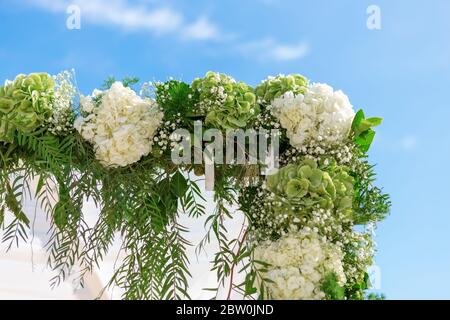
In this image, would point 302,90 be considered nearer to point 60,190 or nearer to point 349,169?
point 349,169

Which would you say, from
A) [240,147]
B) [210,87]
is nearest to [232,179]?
[240,147]

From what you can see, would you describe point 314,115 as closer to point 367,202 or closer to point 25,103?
point 367,202

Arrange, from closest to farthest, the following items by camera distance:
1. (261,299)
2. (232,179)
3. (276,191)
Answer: (261,299) → (276,191) → (232,179)

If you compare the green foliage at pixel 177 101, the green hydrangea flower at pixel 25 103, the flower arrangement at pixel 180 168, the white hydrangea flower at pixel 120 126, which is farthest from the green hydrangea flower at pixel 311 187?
the green hydrangea flower at pixel 25 103

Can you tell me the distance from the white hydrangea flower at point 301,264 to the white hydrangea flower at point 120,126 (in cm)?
58

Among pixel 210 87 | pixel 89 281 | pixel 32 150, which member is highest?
pixel 210 87

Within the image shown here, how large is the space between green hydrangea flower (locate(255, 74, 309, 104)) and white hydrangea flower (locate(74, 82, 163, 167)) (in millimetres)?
395

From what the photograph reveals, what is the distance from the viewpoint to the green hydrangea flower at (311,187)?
6.29ft

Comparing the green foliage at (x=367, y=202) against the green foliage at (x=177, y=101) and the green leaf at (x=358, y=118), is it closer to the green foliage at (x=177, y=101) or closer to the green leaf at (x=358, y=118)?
the green leaf at (x=358, y=118)

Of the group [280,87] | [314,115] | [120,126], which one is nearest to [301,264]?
[314,115]
